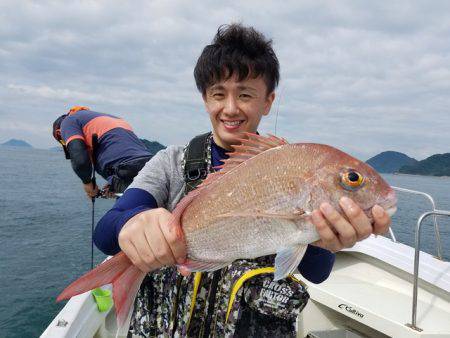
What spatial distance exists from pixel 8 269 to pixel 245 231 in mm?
11313

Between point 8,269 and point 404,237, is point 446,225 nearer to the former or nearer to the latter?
point 404,237

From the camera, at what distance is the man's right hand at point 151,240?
162cm

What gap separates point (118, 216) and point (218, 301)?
32.0 inches

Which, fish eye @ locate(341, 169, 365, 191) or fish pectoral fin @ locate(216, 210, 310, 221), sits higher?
fish eye @ locate(341, 169, 365, 191)

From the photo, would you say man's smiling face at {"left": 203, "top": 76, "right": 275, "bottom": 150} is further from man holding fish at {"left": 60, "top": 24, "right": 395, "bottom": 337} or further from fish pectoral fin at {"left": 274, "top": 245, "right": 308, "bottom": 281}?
fish pectoral fin at {"left": 274, "top": 245, "right": 308, "bottom": 281}

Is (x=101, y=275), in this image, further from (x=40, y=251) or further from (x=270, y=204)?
(x=40, y=251)

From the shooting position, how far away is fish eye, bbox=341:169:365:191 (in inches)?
68.7

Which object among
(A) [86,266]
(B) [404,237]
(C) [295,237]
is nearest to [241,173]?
(C) [295,237]

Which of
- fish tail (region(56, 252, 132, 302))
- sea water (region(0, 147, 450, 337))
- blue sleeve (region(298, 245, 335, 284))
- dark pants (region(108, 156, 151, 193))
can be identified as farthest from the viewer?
sea water (region(0, 147, 450, 337))

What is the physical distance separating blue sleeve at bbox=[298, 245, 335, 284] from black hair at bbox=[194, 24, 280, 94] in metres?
1.14

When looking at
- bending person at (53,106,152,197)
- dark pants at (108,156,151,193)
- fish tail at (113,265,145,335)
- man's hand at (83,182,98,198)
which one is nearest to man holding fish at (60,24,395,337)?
fish tail at (113,265,145,335)

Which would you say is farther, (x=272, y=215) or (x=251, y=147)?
(x=251, y=147)

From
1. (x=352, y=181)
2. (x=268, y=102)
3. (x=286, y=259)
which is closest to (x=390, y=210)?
(x=352, y=181)

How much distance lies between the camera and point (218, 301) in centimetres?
225
